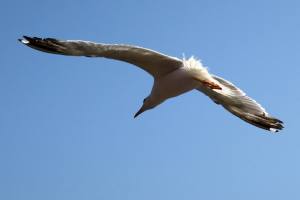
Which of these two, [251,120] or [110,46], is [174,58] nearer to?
[110,46]

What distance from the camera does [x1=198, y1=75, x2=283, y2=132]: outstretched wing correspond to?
17281 mm

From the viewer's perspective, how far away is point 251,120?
17.6 metres

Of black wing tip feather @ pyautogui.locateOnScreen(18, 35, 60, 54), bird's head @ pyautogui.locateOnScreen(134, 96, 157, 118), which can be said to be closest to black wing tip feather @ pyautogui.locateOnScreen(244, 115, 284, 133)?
bird's head @ pyautogui.locateOnScreen(134, 96, 157, 118)

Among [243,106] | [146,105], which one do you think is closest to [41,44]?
[146,105]

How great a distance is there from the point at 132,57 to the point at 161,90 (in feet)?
6.51

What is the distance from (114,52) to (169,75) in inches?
89.0

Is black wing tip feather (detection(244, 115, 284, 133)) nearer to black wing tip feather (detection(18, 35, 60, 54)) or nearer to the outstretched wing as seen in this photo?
the outstretched wing

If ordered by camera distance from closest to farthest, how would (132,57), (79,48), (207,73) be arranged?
(79,48) → (132,57) → (207,73)

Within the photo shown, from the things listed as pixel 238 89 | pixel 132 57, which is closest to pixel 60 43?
pixel 132 57

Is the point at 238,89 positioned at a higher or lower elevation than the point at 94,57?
higher

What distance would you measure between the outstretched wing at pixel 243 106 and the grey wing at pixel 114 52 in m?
2.54

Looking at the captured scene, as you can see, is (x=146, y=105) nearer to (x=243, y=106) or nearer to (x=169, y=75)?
(x=169, y=75)

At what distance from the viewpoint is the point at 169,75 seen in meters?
16.1

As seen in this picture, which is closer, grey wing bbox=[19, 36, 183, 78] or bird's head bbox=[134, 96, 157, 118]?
grey wing bbox=[19, 36, 183, 78]
